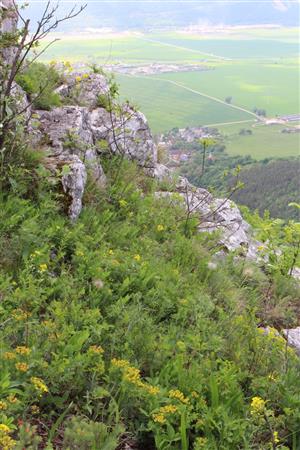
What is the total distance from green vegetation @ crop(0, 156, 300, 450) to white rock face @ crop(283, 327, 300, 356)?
0.34 meters

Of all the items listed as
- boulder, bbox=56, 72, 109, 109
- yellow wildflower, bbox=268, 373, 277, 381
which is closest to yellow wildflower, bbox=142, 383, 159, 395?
yellow wildflower, bbox=268, 373, 277, 381

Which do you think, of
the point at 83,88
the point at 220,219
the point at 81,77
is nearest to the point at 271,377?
the point at 220,219

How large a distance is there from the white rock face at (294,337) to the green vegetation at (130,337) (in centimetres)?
34

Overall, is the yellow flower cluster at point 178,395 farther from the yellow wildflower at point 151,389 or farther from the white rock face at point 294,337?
the white rock face at point 294,337

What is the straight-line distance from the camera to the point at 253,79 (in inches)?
6255

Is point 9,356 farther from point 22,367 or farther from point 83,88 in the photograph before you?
point 83,88

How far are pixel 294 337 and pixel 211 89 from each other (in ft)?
475

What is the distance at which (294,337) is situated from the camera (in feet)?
18.7

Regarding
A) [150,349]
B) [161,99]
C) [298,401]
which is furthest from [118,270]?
[161,99]

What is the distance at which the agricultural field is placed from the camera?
104 meters

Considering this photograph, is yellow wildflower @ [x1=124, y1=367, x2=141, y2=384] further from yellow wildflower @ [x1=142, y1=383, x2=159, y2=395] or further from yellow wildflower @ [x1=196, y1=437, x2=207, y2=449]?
yellow wildflower @ [x1=196, y1=437, x2=207, y2=449]

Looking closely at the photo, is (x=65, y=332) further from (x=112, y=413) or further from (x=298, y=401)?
(x=298, y=401)

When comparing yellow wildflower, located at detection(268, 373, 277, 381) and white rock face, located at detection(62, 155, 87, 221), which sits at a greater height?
white rock face, located at detection(62, 155, 87, 221)

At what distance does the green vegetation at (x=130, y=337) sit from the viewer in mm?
3504
